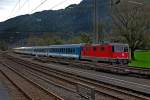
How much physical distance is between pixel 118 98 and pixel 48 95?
159 inches

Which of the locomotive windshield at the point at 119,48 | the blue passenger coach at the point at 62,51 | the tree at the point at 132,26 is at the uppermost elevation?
the tree at the point at 132,26

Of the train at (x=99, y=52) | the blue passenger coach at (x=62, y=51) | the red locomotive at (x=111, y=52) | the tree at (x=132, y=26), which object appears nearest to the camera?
the red locomotive at (x=111, y=52)

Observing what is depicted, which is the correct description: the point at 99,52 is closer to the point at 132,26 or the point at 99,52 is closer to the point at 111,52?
the point at 111,52

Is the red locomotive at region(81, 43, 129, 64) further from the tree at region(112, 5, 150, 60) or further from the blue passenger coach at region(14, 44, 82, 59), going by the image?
the tree at region(112, 5, 150, 60)

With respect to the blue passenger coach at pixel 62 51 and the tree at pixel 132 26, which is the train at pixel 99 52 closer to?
the blue passenger coach at pixel 62 51

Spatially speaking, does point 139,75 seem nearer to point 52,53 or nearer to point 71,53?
point 71,53

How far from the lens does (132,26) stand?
218 ft

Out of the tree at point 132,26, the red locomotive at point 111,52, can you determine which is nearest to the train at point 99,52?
the red locomotive at point 111,52

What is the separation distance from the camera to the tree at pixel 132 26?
66.1 m

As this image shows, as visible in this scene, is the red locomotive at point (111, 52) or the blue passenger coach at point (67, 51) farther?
the blue passenger coach at point (67, 51)

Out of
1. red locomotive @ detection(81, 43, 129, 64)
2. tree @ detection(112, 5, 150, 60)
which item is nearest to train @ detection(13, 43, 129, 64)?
red locomotive @ detection(81, 43, 129, 64)

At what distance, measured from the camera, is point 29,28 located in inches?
6398

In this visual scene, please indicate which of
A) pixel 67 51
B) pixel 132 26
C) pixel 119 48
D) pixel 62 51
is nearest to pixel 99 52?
pixel 119 48

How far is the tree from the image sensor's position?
66.1 metres
